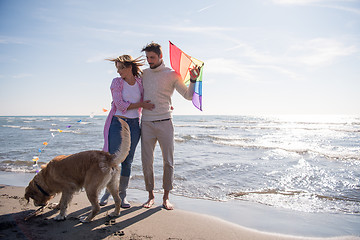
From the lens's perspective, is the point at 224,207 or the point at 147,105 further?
the point at 224,207

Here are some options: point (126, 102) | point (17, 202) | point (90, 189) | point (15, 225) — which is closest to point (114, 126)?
point (126, 102)

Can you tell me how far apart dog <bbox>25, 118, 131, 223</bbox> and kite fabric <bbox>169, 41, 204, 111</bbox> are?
4.23 feet

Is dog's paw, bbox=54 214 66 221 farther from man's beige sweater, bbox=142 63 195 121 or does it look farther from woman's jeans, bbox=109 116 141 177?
man's beige sweater, bbox=142 63 195 121

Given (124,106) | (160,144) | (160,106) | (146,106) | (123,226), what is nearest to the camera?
(123,226)

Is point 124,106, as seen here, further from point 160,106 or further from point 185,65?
point 185,65

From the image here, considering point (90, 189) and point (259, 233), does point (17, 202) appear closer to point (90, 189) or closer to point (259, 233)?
point (90, 189)

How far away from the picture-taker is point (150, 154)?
13.1 feet

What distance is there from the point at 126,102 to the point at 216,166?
14.5 feet

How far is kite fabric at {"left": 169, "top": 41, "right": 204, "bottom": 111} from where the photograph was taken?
12.8ft

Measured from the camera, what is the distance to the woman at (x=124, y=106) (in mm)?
3648

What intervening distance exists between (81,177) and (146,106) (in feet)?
4.57

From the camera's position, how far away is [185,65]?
396 centimetres

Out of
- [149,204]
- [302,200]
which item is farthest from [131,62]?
[302,200]

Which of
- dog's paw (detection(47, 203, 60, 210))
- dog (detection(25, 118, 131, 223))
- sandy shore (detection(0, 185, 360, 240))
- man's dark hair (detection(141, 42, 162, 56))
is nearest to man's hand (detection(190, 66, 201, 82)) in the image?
man's dark hair (detection(141, 42, 162, 56))
